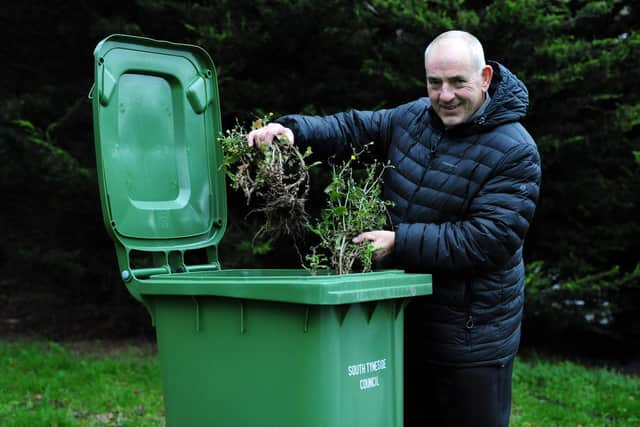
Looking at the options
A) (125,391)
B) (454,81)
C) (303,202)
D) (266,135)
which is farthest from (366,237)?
(125,391)

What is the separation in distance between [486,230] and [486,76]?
555 millimetres

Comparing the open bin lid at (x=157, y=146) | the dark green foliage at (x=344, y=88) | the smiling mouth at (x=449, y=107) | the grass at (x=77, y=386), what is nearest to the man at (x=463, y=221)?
the smiling mouth at (x=449, y=107)

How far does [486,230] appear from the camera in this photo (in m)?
2.55

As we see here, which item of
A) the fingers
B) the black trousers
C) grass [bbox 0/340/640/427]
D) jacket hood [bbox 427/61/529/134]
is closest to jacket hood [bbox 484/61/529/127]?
jacket hood [bbox 427/61/529/134]

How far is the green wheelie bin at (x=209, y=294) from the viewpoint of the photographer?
2336mm

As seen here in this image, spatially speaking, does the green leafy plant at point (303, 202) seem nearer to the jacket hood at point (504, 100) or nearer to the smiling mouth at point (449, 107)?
the smiling mouth at point (449, 107)

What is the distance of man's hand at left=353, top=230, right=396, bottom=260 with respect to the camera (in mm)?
2611

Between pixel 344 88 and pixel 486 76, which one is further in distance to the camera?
pixel 344 88

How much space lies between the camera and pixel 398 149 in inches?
114

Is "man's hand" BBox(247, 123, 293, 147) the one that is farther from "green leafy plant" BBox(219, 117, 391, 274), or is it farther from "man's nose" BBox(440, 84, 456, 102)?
"man's nose" BBox(440, 84, 456, 102)

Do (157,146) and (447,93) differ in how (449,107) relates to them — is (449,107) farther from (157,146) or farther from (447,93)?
(157,146)

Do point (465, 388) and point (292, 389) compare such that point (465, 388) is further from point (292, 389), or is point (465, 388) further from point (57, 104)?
Result: point (57, 104)

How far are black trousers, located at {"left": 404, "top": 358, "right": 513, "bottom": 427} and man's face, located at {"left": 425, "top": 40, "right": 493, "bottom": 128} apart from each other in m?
0.87

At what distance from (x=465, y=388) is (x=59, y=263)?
4.42 metres
